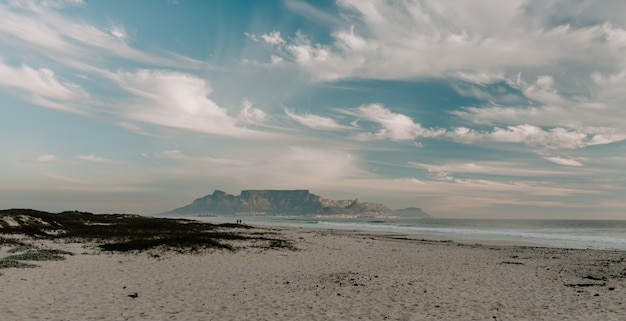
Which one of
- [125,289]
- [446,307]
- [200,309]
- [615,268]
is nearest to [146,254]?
[125,289]

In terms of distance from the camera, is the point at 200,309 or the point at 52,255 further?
the point at 52,255

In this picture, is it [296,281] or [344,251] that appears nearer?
[296,281]

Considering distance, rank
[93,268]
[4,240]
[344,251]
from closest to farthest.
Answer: [93,268] → [4,240] → [344,251]

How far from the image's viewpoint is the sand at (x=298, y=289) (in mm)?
12500

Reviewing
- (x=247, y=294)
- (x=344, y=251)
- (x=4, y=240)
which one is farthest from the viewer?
(x=344, y=251)

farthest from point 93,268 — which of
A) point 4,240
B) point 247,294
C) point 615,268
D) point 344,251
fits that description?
point 615,268

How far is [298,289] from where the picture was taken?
53.6ft

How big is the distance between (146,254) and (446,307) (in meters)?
18.9

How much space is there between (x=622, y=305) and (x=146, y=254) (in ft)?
79.0

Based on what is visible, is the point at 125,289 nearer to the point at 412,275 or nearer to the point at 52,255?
the point at 52,255

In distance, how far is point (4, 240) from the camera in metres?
29.4

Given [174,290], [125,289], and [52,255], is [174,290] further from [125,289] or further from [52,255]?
[52,255]

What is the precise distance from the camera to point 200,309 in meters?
12.7

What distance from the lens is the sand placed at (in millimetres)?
12500
